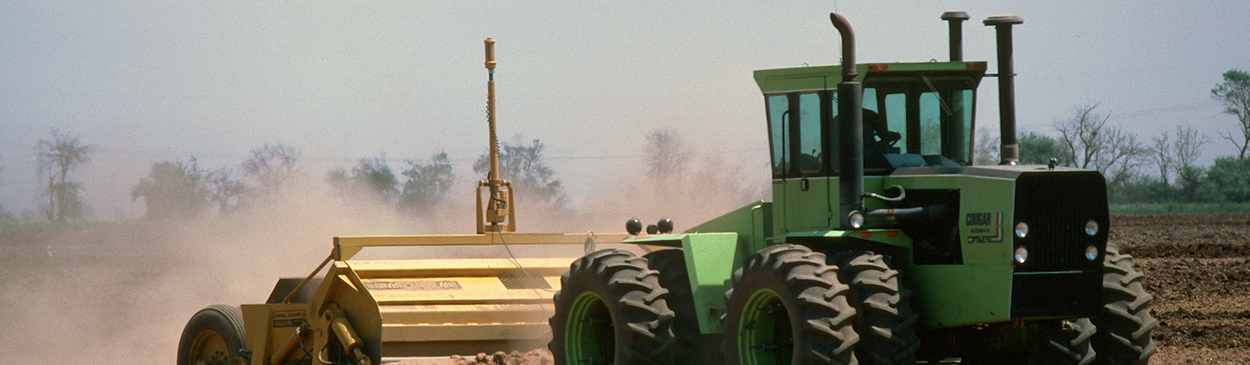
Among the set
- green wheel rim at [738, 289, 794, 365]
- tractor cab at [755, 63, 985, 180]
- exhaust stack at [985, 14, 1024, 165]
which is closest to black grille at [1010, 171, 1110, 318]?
exhaust stack at [985, 14, 1024, 165]

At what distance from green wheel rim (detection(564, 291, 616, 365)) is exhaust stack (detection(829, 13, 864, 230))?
2431 millimetres

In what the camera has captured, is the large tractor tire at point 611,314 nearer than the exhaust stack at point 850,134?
No

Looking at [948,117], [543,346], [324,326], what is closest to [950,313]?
[948,117]

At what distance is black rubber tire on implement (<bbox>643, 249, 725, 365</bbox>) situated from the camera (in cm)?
931

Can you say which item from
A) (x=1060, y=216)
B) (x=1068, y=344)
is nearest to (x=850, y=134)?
(x=1060, y=216)

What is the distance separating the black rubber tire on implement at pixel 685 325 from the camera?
931cm

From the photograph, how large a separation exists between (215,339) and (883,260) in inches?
299

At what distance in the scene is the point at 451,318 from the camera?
1119 cm

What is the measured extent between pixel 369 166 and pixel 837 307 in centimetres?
4274

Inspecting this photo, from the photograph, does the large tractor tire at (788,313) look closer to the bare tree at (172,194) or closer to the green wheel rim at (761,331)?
the green wheel rim at (761,331)

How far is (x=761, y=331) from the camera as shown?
841 centimetres

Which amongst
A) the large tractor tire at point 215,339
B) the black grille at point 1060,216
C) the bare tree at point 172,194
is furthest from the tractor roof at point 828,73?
the bare tree at point 172,194

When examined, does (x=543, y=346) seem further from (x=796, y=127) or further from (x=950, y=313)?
(x=950, y=313)

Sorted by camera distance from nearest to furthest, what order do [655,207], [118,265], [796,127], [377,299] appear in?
[796,127] → [377,299] → [655,207] → [118,265]
